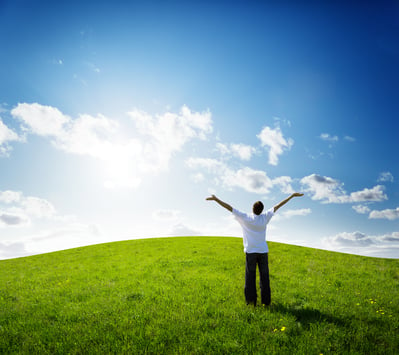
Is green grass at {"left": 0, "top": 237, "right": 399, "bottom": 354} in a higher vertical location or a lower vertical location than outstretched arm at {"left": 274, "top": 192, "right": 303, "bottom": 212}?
lower

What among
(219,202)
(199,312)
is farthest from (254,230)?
(199,312)

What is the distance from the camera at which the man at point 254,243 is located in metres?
9.11

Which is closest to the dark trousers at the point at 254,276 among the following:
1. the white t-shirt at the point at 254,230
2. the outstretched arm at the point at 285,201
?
the white t-shirt at the point at 254,230

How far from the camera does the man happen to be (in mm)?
9109

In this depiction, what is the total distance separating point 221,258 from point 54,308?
1111 cm

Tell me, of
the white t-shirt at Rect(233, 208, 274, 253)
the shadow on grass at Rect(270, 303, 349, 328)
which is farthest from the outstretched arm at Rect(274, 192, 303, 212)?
the shadow on grass at Rect(270, 303, 349, 328)

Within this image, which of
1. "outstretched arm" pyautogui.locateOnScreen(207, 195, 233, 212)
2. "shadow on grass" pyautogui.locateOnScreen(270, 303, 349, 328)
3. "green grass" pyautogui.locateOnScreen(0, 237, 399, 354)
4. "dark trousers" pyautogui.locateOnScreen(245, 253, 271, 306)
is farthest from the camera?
"dark trousers" pyautogui.locateOnScreen(245, 253, 271, 306)

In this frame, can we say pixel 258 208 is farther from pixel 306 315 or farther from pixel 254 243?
pixel 306 315

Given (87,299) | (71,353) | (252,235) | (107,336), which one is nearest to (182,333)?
(107,336)

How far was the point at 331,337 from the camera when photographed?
Result: 283 inches

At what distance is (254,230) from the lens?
920 cm

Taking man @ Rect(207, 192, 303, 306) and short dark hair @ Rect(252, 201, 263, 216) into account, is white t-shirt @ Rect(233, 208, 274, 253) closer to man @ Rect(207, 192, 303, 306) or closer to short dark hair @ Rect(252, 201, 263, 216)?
man @ Rect(207, 192, 303, 306)

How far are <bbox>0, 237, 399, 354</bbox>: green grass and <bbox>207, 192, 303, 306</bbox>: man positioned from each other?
58cm

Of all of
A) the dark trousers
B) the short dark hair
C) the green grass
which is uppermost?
the short dark hair
